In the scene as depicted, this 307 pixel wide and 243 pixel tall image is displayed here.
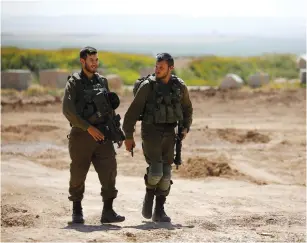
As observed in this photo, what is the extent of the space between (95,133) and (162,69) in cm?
98

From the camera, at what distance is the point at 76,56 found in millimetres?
40750

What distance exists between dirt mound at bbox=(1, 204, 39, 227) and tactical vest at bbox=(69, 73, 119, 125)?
53.1 inches

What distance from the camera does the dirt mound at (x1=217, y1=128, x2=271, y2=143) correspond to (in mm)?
16703

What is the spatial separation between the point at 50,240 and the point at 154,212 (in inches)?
59.3

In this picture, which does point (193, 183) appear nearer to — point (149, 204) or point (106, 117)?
point (149, 204)

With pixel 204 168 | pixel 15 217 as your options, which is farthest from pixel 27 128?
pixel 15 217

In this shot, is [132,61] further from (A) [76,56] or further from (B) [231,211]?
(B) [231,211]

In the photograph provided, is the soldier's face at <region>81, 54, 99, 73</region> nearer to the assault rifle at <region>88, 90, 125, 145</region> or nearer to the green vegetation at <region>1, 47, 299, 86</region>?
the assault rifle at <region>88, 90, 125, 145</region>

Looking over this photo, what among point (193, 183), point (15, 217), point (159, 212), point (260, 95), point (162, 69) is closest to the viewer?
point (162, 69)

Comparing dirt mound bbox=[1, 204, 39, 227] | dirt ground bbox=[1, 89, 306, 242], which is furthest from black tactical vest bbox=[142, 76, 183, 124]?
dirt mound bbox=[1, 204, 39, 227]

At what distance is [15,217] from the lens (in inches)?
316

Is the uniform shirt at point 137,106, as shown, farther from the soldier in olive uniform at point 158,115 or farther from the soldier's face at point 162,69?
the soldier's face at point 162,69

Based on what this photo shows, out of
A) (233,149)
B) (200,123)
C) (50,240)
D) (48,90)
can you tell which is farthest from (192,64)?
(50,240)

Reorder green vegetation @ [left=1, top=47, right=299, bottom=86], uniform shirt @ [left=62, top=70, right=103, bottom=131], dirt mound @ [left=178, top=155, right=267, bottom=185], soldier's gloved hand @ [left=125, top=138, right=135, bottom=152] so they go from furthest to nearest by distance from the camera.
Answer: green vegetation @ [left=1, top=47, right=299, bottom=86]
dirt mound @ [left=178, top=155, right=267, bottom=185]
soldier's gloved hand @ [left=125, top=138, right=135, bottom=152]
uniform shirt @ [left=62, top=70, right=103, bottom=131]
